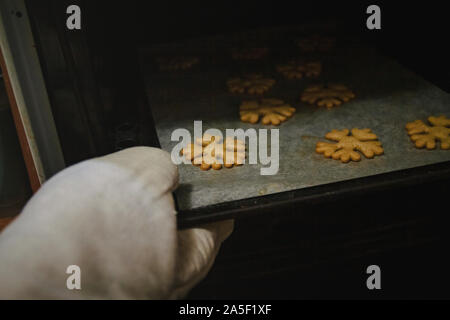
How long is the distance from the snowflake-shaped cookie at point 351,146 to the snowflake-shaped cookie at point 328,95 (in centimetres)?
29

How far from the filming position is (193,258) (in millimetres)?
1300

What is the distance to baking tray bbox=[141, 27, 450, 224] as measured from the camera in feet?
4.82

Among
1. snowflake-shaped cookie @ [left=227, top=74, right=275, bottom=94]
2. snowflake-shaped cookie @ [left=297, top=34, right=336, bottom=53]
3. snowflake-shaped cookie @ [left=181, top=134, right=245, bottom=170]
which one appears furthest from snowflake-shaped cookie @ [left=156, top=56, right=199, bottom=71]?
snowflake-shaped cookie @ [left=181, top=134, right=245, bottom=170]

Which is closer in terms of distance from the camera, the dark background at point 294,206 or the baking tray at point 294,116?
the baking tray at point 294,116

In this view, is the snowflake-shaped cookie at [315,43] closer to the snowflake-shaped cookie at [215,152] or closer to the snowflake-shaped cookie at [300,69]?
the snowflake-shaped cookie at [300,69]

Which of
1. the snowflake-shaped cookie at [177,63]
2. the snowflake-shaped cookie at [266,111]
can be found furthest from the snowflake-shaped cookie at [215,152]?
the snowflake-shaped cookie at [177,63]

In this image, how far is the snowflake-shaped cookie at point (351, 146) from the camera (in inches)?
64.1

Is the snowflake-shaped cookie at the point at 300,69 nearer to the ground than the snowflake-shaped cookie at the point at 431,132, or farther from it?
farther from it

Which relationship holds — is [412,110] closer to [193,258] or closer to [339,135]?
[339,135]

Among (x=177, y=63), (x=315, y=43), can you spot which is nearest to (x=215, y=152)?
(x=177, y=63)

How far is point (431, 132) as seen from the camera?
5.61ft

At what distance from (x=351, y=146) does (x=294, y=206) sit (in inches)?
16.8

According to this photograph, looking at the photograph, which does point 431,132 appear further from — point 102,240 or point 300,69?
point 102,240
